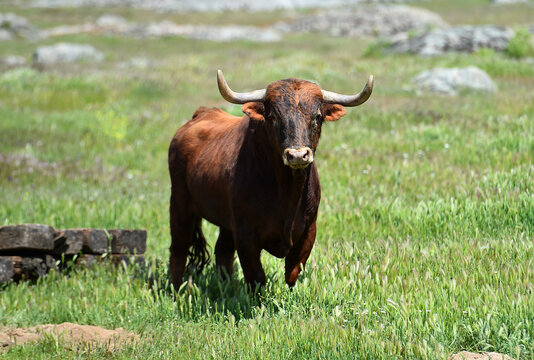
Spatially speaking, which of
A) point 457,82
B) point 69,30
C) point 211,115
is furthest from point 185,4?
point 211,115

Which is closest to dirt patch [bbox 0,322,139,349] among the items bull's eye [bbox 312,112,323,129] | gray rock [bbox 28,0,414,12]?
bull's eye [bbox 312,112,323,129]

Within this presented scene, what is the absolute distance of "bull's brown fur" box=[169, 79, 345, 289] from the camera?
5238 mm

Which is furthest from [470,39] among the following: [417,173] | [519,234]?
[519,234]

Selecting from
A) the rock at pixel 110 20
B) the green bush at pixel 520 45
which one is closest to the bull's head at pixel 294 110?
the green bush at pixel 520 45

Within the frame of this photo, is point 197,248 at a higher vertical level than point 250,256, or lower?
lower

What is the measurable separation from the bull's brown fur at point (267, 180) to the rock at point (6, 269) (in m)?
2.21

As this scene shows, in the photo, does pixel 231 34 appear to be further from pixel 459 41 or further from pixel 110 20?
pixel 459 41

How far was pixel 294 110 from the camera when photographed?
5148 millimetres

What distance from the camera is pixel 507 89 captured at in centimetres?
1867

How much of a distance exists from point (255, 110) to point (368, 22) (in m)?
64.7

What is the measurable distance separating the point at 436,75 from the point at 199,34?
148ft

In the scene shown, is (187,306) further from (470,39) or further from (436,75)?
(470,39)

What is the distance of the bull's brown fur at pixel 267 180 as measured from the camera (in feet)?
17.2

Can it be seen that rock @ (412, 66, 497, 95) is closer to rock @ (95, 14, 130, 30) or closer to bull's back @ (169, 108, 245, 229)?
bull's back @ (169, 108, 245, 229)
